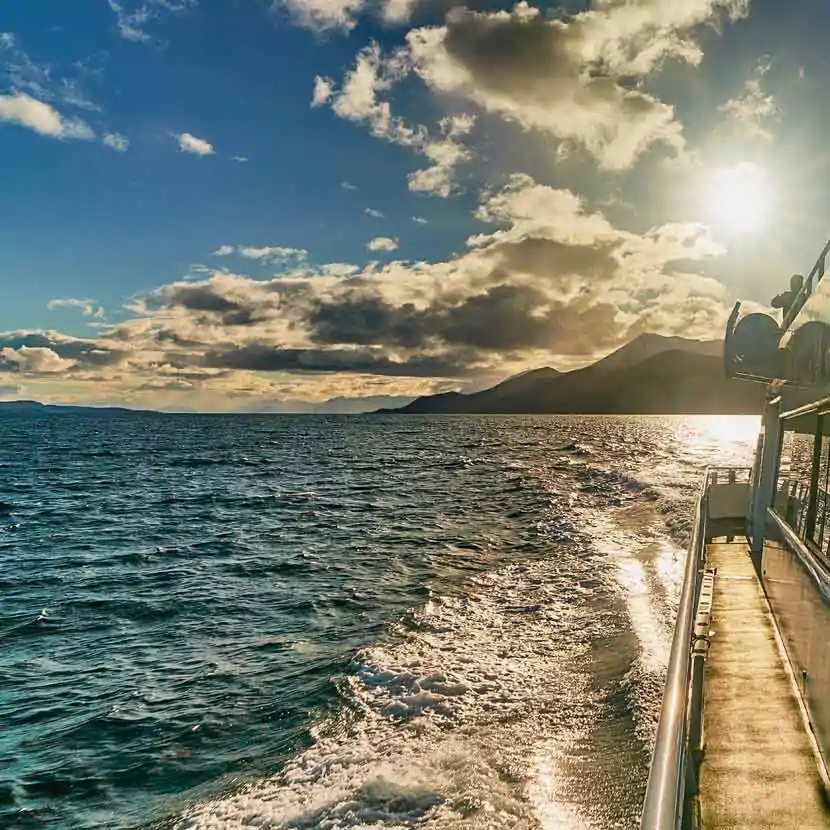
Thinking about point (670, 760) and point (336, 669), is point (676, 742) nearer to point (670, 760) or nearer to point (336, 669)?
point (670, 760)

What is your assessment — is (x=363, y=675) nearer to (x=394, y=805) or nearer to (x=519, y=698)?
(x=519, y=698)

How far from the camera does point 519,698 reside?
1298 cm

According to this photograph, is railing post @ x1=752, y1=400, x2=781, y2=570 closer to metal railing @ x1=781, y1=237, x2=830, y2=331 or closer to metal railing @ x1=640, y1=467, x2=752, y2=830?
metal railing @ x1=781, y1=237, x2=830, y2=331

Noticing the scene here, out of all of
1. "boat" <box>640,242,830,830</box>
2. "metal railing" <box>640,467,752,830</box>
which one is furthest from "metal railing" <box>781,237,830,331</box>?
"metal railing" <box>640,467,752,830</box>

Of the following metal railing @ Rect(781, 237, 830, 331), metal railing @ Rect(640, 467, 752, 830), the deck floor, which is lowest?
the deck floor

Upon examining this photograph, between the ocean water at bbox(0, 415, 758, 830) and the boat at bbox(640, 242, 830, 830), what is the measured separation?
92.1 inches

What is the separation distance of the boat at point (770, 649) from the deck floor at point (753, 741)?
14 mm

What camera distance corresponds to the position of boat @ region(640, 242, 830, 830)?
5949 millimetres

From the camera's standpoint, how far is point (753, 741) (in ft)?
24.1

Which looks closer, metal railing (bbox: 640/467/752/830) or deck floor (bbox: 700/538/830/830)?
metal railing (bbox: 640/467/752/830)

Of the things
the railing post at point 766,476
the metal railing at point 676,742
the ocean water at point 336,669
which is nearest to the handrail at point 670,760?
the metal railing at point 676,742

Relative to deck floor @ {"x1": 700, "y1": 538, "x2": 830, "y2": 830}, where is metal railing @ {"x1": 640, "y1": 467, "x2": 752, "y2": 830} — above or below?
above

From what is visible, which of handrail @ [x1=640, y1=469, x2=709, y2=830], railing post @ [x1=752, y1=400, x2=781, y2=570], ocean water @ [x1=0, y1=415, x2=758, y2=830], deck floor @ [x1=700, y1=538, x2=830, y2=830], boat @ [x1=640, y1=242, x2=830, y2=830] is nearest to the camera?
handrail @ [x1=640, y1=469, x2=709, y2=830]

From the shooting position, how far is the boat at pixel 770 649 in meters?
5.95
